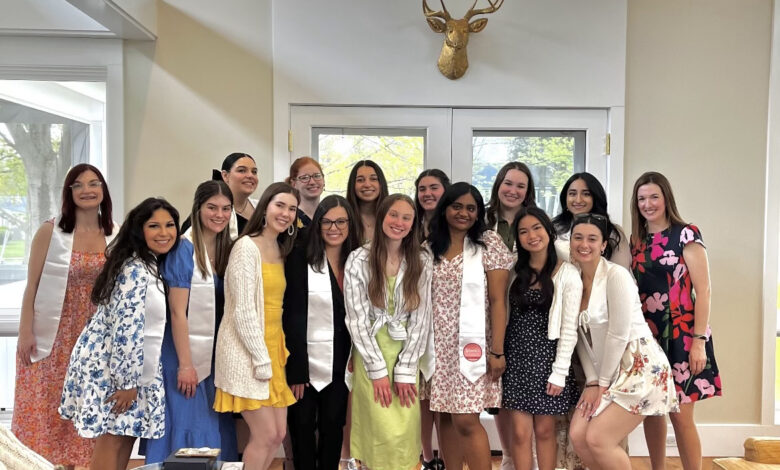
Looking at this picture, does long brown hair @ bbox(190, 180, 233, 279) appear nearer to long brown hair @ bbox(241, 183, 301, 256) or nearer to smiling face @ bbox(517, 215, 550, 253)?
long brown hair @ bbox(241, 183, 301, 256)

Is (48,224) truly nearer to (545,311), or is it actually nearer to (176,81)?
(176,81)

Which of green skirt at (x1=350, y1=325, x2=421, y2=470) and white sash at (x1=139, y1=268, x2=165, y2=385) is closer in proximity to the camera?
white sash at (x1=139, y1=268, x2=165, y2=385)

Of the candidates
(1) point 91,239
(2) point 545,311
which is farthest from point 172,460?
(2) point 545,311

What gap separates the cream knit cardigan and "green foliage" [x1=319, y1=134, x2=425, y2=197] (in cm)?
132

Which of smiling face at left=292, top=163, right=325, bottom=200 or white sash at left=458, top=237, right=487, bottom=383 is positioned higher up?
smiling face at left=292, top=163, right=325, bottom=200

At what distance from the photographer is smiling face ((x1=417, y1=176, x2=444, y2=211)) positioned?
2.95 metres

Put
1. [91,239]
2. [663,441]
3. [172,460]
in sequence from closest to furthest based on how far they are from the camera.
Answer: [172,460] < [91,239] < [663,441]

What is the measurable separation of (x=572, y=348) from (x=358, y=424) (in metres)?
1.00

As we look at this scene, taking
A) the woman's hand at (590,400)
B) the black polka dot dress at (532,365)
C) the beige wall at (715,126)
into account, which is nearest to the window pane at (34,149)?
the black polka dot dress at (532,365)

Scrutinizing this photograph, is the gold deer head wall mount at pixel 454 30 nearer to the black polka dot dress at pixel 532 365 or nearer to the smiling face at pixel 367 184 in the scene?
the smiling face at pixel 367 184

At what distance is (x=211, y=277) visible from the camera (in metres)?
2.53

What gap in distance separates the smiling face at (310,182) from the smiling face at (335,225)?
0.55m

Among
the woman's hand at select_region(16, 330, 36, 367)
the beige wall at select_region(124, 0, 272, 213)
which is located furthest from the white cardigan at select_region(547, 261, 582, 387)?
the woman's hand at select_region(16, 330, 36, 367)

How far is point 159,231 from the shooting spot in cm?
245
